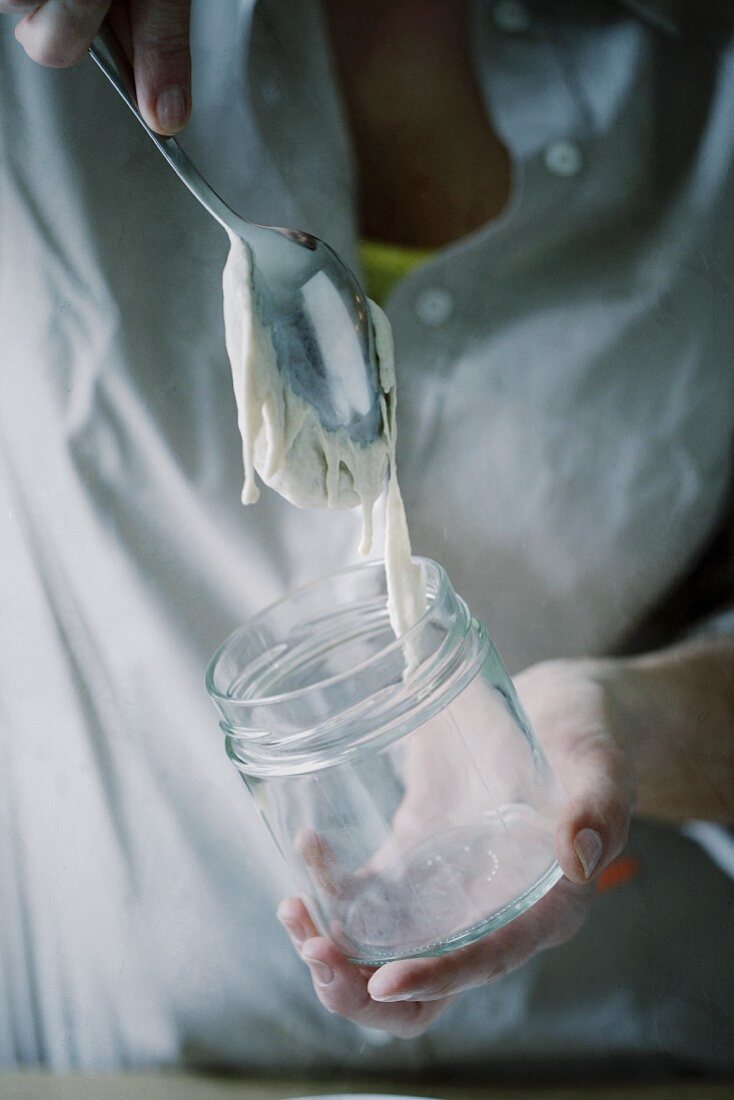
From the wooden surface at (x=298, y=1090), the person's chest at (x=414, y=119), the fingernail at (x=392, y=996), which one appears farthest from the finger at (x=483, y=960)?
the person's chest at (x=414, y=119)

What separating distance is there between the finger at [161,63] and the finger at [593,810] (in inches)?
6.7

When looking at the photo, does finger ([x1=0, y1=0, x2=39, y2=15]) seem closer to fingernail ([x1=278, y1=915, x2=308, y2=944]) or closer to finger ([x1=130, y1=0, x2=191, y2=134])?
finger ([x1=130, y1=0, x2=191, y2=134])

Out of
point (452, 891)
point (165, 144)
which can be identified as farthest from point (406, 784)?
point (165, 144)

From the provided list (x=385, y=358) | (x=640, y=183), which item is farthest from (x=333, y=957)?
(x=640, y=183)

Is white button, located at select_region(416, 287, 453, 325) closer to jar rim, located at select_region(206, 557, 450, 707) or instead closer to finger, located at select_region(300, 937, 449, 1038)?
jar rim, located at select_region(206, 557, 450, 707)

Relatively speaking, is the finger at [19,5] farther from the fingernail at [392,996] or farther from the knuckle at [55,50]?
the fingernail at [392,996]

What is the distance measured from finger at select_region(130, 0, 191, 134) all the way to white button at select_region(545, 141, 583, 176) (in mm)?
182

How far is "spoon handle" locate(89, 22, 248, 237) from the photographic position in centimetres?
19

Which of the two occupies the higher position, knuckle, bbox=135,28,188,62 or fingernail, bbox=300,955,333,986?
knuckle, bbox=135,28,188,62

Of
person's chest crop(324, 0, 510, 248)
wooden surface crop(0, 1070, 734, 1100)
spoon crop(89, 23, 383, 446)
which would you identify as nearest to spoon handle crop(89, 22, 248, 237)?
spoon crop(89, 23, 383, 446)

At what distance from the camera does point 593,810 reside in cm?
24

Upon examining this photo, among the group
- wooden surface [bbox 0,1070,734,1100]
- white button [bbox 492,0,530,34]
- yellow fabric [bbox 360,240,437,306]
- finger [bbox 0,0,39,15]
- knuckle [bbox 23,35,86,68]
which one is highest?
finger [bbox 0,0,39,15]

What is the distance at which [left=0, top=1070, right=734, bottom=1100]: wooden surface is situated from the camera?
0.35 metres

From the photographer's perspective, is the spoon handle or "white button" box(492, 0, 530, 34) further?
"white button" box(492, 0, 530, 34)
